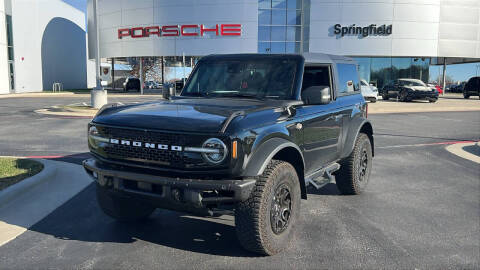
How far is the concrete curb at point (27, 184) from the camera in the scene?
5187 millimetres

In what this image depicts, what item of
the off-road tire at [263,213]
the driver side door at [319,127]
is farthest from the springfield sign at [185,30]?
the off-road tire at [263,213]

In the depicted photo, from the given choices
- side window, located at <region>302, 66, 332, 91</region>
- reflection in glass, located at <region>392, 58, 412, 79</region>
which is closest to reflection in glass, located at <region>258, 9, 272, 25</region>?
reflection in glass, located at <region>392, 58, 412, 79</region>

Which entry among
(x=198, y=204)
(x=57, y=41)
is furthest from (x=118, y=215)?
(x=57, y=41)

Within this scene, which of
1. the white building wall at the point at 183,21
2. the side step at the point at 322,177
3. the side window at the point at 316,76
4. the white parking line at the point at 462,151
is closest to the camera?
the side step at the point at 322,177

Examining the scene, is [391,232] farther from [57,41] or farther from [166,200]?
[57,41]

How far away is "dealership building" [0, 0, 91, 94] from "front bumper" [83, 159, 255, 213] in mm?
40386

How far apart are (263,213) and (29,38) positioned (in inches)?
1829

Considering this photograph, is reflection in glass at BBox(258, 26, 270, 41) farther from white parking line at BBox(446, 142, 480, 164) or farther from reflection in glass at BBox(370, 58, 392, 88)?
white parking line at BBox(446, 142, 480, 164)

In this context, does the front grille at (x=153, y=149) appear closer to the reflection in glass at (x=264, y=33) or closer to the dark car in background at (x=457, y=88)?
the reflection in glass at (x=264, y=33)

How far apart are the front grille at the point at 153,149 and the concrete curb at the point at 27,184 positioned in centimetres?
220

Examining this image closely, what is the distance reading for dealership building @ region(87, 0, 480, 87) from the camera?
119 ft

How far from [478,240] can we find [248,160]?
282cm

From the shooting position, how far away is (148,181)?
3.47 m

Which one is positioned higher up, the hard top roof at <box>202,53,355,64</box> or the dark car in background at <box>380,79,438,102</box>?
the hard top roof at <box>202,53,355,64</box>
